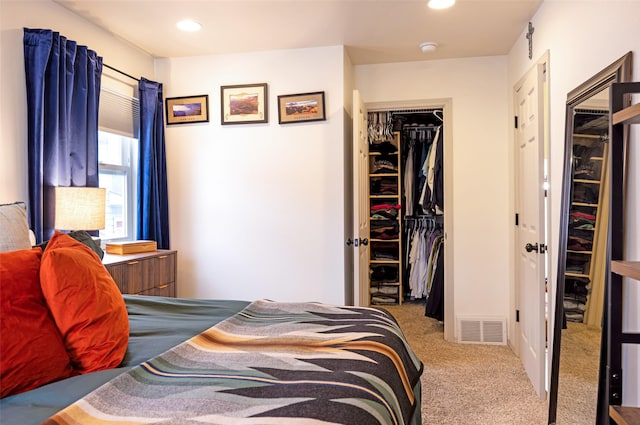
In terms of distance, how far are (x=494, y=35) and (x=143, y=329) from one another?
3.04 m

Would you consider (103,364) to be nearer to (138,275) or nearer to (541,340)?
(138,275)

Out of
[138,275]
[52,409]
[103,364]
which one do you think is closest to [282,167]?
[138,275]

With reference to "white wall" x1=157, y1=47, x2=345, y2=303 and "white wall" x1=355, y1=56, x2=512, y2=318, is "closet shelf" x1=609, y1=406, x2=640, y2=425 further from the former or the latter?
"white wall" x1=355, y1=56, x2=512, y2=318

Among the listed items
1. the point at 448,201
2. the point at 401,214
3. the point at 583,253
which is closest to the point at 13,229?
the point at 583,253

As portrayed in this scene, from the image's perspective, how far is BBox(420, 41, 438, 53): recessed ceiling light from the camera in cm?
318

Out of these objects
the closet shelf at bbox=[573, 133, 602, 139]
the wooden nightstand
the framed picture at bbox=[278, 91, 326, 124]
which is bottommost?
the wooden nightstand

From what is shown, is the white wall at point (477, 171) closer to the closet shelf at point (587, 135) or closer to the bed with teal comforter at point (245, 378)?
the closet shelf at point (587, 135)

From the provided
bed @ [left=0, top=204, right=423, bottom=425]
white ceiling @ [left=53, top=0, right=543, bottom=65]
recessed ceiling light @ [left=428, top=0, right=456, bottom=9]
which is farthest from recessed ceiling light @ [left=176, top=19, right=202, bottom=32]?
bed @ [left=0, top=204, right=423, bottom=425]

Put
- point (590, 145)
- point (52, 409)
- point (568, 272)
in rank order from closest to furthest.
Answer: point (52, 409) → point (590, 145) → point (568, 272)

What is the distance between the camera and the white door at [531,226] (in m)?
2.51

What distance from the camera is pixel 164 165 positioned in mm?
3479

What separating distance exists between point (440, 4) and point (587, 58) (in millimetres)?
981

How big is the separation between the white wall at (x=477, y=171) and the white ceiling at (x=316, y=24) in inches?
7.0

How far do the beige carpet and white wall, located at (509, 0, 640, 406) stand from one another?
75 centimetres
